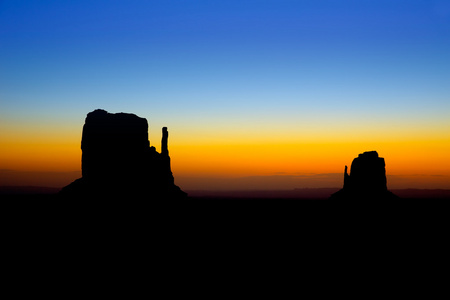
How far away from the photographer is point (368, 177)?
118m

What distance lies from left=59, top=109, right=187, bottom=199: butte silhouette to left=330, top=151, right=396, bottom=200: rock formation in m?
64.2

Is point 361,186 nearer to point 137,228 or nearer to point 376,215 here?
point 376,215

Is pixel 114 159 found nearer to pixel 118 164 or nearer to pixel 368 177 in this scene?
pixel 118 164

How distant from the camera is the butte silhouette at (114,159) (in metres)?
80.1

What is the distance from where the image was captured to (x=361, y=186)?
120 meters

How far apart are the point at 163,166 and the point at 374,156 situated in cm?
6433

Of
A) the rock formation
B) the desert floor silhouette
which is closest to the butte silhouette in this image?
the desert floor silhouette

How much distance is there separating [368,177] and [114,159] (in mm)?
74736

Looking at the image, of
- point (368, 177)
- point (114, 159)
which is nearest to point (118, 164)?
point (114, 159)

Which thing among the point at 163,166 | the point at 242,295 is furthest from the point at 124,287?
the point at 163,166

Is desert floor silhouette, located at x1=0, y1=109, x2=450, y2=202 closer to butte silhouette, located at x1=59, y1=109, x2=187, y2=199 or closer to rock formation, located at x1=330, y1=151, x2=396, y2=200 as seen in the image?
butte silhouette, located at x1=59, y1=109, x2=187, y2=199

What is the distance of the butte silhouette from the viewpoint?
8012 centimetres

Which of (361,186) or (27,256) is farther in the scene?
(361,186)

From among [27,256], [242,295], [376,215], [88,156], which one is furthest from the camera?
[376,215]
